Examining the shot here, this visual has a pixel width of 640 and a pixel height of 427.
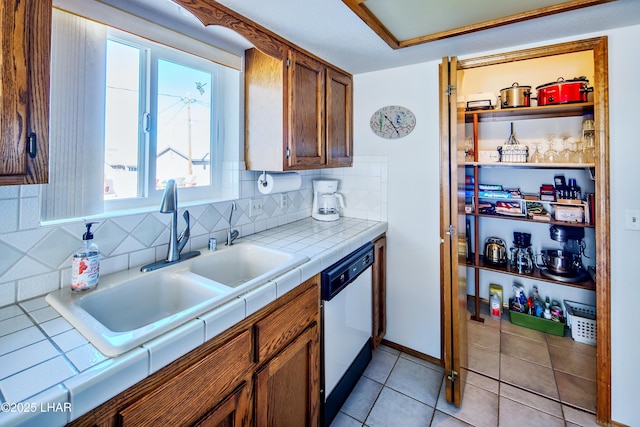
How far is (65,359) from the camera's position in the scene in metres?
0.68

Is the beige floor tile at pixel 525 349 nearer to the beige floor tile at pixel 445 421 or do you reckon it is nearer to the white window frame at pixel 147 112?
the beige floor tile at pixel 445 421

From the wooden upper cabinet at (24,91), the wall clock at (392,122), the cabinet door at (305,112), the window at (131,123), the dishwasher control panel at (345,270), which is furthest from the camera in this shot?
the wall clock at (392,122)

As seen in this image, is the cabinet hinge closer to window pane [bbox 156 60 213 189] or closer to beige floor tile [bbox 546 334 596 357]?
window pane [bbox 156 60 213 189]

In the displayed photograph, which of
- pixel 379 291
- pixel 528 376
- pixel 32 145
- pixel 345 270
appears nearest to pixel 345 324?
pixel 345 270

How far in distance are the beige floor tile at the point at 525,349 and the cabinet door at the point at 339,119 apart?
1822mm

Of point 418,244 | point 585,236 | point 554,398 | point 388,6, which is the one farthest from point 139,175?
point 585,236

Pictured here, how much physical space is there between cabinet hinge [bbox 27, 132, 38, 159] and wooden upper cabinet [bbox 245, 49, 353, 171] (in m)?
1.05

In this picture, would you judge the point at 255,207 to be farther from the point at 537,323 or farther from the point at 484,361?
the point at 537,323

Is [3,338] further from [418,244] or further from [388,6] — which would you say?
[418,244]

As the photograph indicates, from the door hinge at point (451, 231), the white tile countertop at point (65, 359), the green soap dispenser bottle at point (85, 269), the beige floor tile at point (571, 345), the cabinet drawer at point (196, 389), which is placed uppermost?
the door hinge at point (451, 231)

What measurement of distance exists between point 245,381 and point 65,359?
1.69 ft

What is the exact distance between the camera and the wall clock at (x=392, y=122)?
209 centimetres

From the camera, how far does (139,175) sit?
1.42m

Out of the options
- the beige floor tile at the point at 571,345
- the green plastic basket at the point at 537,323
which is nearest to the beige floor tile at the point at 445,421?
the beige floor tile at the point at 571,345
